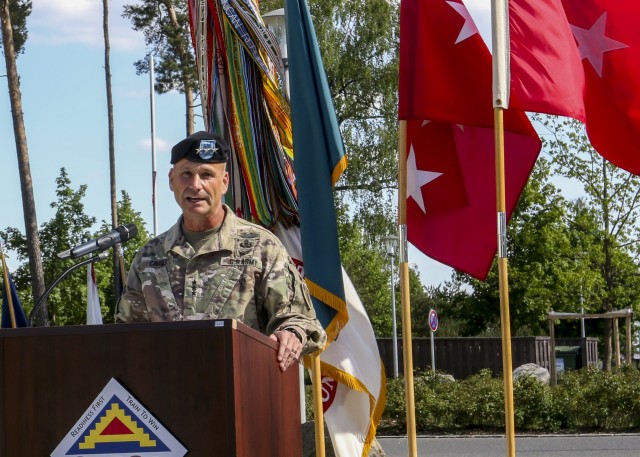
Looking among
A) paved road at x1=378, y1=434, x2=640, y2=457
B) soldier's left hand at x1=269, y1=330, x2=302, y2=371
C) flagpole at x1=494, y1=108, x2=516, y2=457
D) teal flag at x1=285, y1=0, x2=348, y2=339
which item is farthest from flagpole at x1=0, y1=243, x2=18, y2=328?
soldier's left hand at x1=269, y1=330, x2=302, y2=371

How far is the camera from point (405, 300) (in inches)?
276

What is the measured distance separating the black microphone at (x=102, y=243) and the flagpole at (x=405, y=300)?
143 inches

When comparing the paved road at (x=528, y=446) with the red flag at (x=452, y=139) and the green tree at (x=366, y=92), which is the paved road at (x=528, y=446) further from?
the green tree at (x=366, y=92)

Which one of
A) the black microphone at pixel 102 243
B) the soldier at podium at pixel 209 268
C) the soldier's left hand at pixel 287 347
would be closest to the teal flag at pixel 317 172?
the black microphone at pixel 102 243

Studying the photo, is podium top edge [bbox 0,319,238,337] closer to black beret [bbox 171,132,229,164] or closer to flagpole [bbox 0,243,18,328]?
black beret [bbox 171,132,229,164]

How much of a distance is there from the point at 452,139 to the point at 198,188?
4251mm

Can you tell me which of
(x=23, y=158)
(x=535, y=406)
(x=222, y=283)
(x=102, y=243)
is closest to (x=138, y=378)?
(x=222, y=283)

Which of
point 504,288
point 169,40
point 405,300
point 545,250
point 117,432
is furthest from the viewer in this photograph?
point 545,250

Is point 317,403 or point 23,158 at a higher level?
point 23,158

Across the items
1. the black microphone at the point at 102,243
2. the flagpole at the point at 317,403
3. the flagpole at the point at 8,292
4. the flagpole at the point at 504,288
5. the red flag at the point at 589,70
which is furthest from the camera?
the flagpole at the point at 8,292

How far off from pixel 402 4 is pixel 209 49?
1.56 m

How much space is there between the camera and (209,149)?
3848 mm

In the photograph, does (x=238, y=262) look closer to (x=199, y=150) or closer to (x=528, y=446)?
(x=199, y=150)

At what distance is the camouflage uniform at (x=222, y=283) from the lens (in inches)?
152
